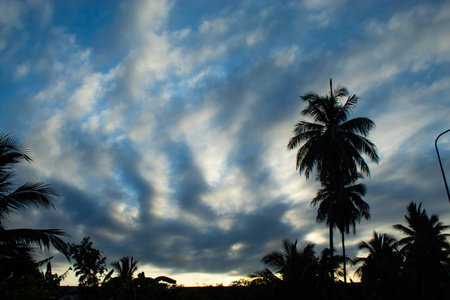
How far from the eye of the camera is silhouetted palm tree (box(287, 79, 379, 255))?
19.5 m

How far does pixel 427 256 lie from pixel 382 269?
16.4 ft

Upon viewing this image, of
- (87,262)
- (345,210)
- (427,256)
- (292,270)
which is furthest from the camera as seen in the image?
(427,256)

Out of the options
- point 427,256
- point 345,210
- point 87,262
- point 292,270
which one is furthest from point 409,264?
point 87,262

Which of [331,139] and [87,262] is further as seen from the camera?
[331,139]

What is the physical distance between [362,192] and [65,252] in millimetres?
26627

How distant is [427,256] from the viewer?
3644cm

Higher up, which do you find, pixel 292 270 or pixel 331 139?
pixel 331 139

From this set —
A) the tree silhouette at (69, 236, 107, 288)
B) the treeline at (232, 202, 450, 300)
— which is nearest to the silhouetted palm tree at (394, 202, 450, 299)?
the treeline at (232, 202, 450, 300)

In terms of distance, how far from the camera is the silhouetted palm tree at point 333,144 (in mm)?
19453

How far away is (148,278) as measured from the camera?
7.82 metres

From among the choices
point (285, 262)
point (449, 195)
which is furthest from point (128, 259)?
point (449, 195)

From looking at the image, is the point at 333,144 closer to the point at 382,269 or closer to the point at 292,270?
the point at 292,270

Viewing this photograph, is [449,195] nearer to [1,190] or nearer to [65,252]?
[65,252]

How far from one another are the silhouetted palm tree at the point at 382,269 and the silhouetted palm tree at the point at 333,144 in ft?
74.1
